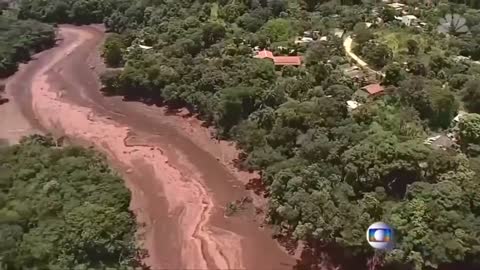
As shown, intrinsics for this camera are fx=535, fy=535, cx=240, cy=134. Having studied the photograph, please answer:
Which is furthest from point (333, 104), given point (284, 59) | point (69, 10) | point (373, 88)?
point (69, 10)

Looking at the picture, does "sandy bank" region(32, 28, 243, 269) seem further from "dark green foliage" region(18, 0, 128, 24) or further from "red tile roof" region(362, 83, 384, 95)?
"red tile roof" region(362, 83, 384, 95)

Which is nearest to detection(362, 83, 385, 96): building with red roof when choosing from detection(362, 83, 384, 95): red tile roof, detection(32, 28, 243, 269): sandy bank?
detection(362, 83, 384, 95): red tile roof

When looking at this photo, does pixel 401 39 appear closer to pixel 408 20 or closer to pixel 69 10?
pixel 408 20

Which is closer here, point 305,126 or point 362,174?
point 362,174

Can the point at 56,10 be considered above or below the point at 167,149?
above

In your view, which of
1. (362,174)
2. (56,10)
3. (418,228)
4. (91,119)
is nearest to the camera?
(418,228)

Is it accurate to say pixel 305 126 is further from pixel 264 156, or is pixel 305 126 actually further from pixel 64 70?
pixel 64 70

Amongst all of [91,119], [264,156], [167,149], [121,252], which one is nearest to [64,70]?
[91,119]
